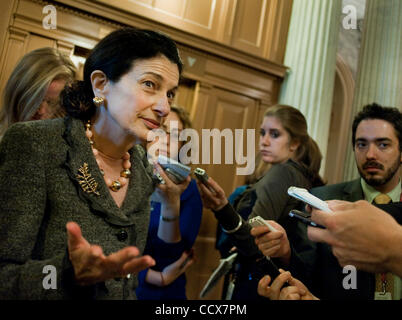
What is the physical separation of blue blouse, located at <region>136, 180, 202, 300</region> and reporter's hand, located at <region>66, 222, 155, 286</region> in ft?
1.53

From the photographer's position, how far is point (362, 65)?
1.09 meters

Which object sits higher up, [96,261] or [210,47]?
[210,47]

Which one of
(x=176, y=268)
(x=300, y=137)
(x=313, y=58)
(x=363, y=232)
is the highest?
(x=313, y=58)

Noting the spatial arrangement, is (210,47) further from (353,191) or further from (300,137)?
(353,191)

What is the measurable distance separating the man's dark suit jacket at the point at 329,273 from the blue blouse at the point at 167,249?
42cm

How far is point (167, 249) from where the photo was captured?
0.89 meters

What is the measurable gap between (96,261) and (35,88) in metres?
0.53

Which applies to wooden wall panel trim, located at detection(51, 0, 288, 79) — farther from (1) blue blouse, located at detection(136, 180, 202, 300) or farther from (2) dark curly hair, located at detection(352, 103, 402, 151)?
(1) blue blouse, located at detection(136, 180, 202, 300)

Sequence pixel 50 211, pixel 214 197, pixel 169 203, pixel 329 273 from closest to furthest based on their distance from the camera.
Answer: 1. pixel 50 211
2. pixel 329 273
3. pixel 214 197
4. pixel 169 203

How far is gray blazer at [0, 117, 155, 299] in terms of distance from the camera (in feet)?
1.39

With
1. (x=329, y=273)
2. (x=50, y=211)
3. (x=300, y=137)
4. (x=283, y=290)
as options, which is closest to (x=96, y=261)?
(x=50, y=211)

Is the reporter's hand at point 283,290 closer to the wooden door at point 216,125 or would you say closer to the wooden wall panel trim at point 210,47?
the wooden door at point 216,125
